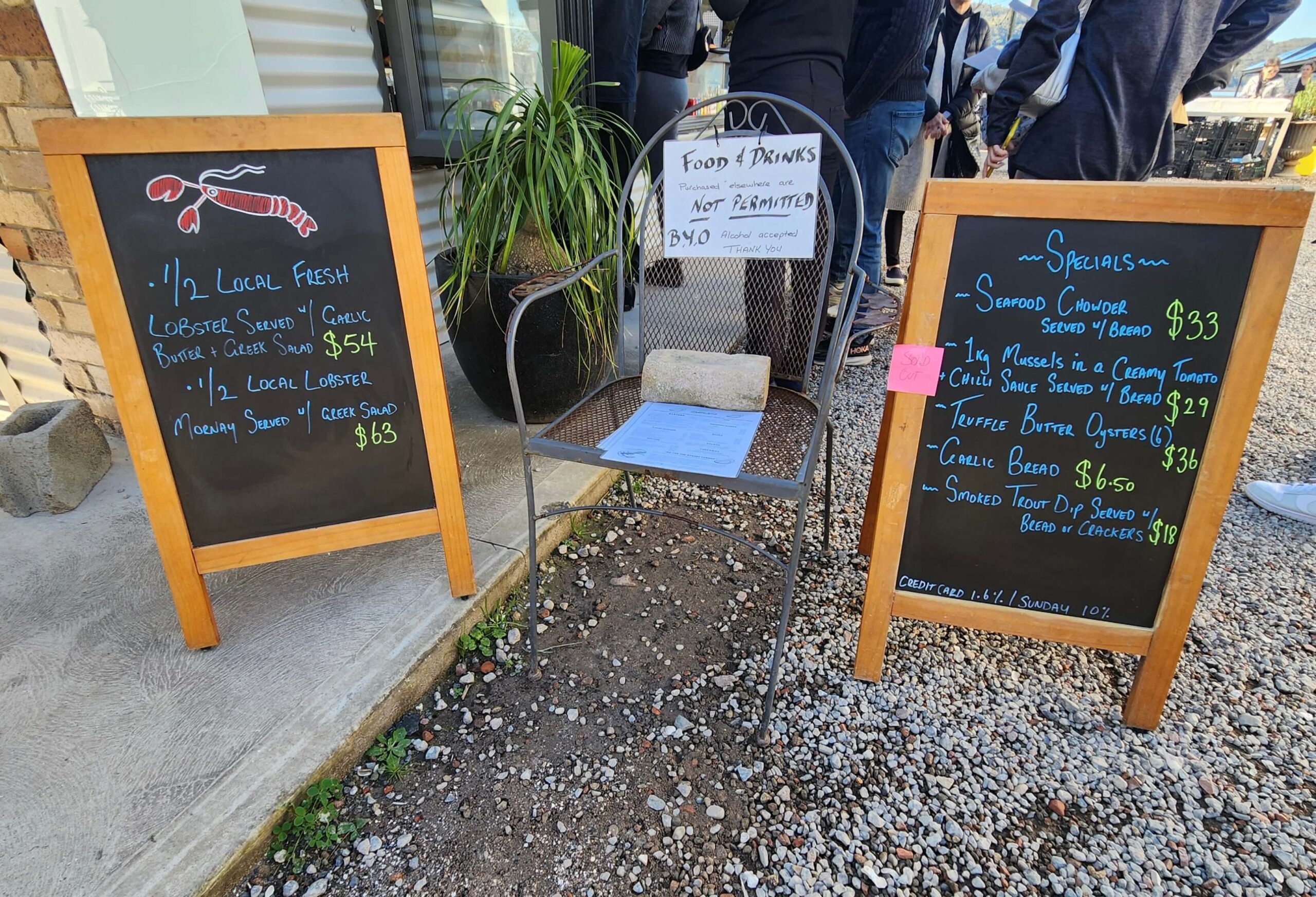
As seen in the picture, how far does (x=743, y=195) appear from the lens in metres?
1.74

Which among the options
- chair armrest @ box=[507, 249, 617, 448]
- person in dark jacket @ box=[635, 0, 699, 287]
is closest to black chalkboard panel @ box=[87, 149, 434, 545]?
chair armrest @ box=[507, 249, 617, 448]

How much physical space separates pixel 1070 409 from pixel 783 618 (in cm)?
72

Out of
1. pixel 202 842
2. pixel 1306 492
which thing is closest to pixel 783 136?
pixel 202 842

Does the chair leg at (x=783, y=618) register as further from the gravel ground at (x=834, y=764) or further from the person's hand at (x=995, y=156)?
the person's hand at (x=995, y=156)

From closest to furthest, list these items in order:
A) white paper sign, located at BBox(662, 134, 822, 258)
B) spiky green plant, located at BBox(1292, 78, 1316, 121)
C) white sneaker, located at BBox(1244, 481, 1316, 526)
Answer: white paper sign, located at BBox(662, 134, 822, 258), white sneaker, located at BBox(1244, 481, 1316, 526), spiky green plant, located at BBox(1292, 78, 1316, 121)

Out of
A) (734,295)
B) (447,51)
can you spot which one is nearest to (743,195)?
(734,295)

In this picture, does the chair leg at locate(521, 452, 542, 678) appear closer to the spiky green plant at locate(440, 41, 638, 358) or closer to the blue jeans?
the spiky green plant at locate(440, 41, 638, 358)

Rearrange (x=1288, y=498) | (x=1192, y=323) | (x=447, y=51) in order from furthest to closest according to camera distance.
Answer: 1. (x=447, y=51)
2. (x=1288, y=498)
3. (x=1192, y=323)

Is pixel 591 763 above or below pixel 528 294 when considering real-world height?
below

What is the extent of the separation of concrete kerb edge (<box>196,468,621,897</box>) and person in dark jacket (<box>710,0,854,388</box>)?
804mm

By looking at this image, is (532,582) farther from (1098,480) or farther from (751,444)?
(1098,480)

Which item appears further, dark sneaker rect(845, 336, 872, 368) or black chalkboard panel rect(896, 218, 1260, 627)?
dark sneaker rect(845, 336, 872, 368)

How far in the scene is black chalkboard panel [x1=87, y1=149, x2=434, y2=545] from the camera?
1.36 metres

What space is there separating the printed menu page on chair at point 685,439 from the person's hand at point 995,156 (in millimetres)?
1573
